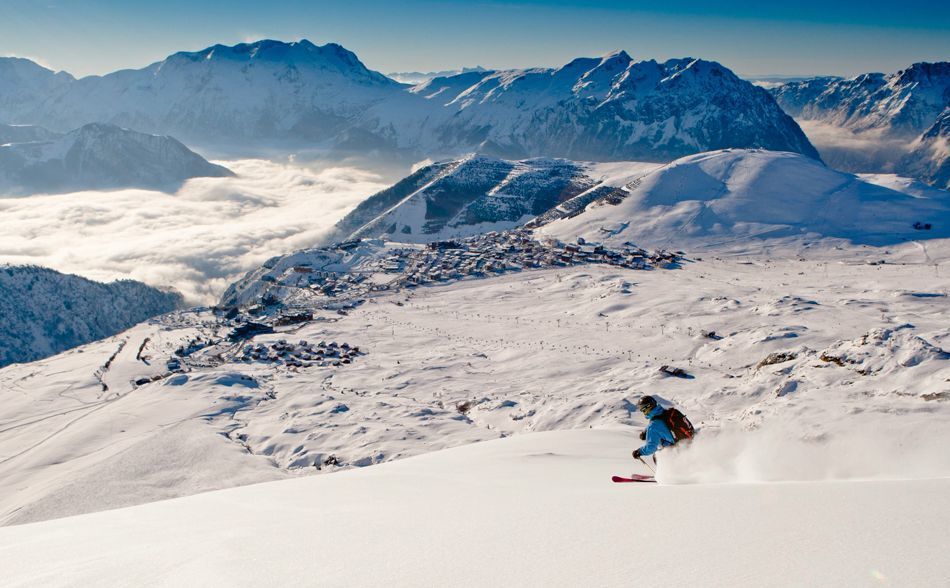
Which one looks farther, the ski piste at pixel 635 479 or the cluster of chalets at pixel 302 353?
the cluster of chalets at pixel 302 353

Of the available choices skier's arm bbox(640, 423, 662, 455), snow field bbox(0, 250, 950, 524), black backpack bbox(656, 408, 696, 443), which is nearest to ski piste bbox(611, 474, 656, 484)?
snow field bbox(0, 250, 950, 524)

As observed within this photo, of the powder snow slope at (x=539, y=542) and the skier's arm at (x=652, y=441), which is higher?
the powder snow slope at (x=539, y=542)

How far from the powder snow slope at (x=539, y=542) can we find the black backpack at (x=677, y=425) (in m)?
5.15

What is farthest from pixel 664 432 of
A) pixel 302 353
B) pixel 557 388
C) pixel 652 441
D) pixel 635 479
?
pixel 302 353

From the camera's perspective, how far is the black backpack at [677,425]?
12.5 metres

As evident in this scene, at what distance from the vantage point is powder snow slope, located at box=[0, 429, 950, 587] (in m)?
4.22

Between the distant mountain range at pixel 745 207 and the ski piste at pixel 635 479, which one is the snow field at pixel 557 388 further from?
the distant mountain range at pixel 745 207

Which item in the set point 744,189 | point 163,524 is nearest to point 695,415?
point 163,524

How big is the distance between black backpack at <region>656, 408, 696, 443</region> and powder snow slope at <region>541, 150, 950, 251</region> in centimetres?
10241

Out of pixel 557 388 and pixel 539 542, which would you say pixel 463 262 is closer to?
pixel 557 388

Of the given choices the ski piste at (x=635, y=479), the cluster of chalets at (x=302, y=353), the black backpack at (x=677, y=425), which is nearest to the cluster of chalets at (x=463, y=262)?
the cluster of chalets at (x=302, y=353)

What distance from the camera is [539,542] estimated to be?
5215 mm

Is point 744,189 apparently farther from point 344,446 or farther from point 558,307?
point 344,446

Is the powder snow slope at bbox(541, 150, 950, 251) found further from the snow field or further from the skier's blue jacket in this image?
the skier's blue jacket
